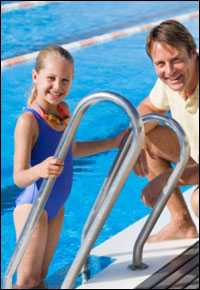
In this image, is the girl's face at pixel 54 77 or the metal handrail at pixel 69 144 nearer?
the metal handrail at pixel 69 144

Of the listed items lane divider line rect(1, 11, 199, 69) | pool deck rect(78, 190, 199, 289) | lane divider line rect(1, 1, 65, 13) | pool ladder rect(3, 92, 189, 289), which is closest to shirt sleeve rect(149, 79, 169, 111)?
pool deck rect(78, 190, 199, 289)

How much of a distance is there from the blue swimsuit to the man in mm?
301

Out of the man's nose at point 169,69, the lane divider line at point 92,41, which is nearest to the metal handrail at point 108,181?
the man's nose at point 169,69

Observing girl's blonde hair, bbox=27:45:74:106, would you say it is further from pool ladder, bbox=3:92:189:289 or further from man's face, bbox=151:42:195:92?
pool ladder, bbox=3:92:189:289

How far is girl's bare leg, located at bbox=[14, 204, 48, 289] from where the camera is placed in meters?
3.74

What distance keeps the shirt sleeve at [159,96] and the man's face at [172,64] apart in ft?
Answer: 0.87

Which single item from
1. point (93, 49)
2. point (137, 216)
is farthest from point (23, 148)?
point (93, 49)

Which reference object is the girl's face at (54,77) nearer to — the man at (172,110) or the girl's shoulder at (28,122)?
the girl's shoulder at (28,122)

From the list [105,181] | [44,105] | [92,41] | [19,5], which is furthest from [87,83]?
[105,181]

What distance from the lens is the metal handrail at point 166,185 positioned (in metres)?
3.54

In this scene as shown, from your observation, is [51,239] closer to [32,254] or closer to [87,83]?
[32,254]

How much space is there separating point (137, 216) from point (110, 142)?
7.10 ft

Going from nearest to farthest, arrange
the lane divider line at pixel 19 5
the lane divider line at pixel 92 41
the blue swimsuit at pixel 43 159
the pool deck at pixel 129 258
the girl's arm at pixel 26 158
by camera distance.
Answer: the girl's arm at pixel 26 158
the pool deck at pixel 129 258
the blue swimsuit at pixel 43 159
the lane divider line at pixel 92 41
the lane divider line at pixel 19 5

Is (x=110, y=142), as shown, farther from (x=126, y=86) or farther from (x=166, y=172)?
(x=126, y=86)
